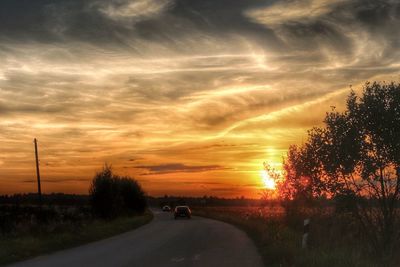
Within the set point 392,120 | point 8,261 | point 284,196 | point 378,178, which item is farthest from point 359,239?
point 284,196

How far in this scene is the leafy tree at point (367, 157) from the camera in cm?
1702

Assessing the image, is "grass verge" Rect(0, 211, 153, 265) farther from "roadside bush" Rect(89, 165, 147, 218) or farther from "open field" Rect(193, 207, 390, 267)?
"roadside bush" Rect(89, 165, 147, 218)

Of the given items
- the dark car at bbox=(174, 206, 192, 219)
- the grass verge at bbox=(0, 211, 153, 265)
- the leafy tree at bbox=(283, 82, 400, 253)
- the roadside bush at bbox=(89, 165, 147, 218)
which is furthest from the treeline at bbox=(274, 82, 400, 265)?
the dark car at bbox=(174, 206, 192, 219)

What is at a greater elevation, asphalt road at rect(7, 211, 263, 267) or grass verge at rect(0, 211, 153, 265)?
grass verge at rect(0, 211, 153, 265)

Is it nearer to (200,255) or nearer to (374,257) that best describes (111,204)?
(200,255)

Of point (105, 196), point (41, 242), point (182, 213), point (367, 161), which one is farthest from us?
point (182, 213)

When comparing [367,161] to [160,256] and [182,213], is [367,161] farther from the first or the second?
[182,213]

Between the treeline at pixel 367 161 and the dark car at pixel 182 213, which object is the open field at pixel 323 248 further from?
the dark car at pixel 182 213

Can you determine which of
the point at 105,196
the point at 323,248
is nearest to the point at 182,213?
the point at 105,196

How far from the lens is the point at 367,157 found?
17.4 meters

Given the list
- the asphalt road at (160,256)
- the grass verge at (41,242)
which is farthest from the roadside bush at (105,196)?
the asphalt road at (160,256)

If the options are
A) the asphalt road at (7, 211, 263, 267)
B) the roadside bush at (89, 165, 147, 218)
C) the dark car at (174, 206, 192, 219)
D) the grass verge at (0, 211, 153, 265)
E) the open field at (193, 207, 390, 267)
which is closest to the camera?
the open field at (193, 207, 390, 267)

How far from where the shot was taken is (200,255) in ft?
67.5

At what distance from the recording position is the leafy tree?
1702 cm
